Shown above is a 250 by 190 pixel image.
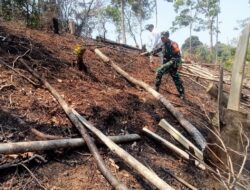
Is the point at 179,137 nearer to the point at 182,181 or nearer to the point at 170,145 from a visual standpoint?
the point at 170,145

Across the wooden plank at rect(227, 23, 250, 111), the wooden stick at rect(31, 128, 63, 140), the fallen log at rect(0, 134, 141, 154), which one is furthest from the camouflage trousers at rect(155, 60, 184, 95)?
the wooden plank at rect(227, 23, 250, 111)

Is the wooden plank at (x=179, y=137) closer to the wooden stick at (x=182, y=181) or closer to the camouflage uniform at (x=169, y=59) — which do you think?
A: the wooden stick at (x=182, y=181)

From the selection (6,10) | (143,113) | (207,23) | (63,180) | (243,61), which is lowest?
(63,180)

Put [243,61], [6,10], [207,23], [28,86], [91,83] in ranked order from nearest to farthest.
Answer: [243,61], [28,86], [91,83], [6,10], [207,23]

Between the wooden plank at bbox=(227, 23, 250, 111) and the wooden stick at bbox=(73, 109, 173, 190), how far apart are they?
1161 millimetres

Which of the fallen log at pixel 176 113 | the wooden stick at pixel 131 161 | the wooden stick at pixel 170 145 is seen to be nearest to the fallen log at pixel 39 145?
the wooden stick at pixel 131 161

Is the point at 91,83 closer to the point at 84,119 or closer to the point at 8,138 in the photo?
the point at 84,119

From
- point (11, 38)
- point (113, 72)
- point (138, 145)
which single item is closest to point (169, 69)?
point (113, 72)

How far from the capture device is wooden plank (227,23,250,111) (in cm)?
304

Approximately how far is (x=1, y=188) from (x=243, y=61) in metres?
2.90

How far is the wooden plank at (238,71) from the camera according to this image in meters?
3.04

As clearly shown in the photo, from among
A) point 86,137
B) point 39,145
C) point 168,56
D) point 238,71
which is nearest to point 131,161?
point 86,137

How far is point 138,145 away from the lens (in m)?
5.37

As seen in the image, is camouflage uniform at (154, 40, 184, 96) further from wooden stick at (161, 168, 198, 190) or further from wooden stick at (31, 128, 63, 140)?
wooden stick at (31, 128, 63, 140)
